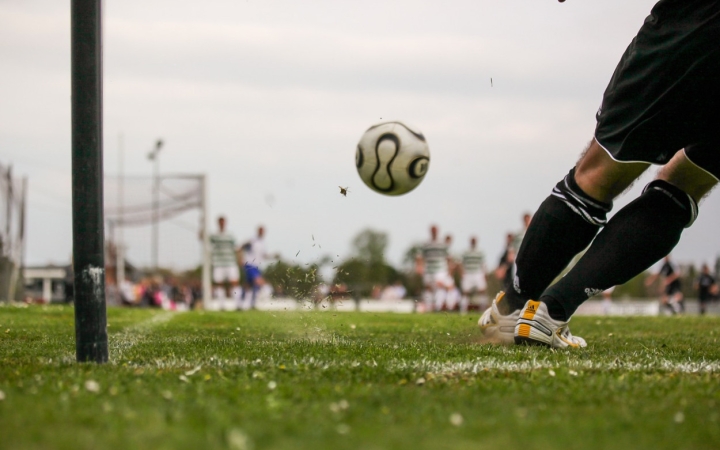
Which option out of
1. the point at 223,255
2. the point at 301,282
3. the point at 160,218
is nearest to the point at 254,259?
the point at 223,255

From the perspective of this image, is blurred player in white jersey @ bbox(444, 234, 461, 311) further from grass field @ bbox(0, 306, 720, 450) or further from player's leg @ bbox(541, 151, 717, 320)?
grass field @ bbox(0, 306, 720, 450)

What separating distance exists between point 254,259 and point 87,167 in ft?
48.7

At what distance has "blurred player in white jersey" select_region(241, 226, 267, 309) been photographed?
18.3 meters

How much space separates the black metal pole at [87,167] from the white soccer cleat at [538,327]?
2.30 m

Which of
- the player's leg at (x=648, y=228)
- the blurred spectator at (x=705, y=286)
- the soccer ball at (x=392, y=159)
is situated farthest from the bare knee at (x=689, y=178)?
the blurred spectator at (x=705, y=286)

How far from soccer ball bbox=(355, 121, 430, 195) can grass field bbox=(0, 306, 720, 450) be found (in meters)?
1.23

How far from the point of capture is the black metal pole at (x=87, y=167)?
Result: 335 centimetres

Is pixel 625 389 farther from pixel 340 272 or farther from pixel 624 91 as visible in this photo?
pixel 340 272

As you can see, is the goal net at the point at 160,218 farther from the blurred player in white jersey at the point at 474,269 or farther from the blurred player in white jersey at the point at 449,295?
the blurred player in white jersey at the point at 474,269

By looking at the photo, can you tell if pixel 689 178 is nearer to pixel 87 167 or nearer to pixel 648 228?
pixel 648 228

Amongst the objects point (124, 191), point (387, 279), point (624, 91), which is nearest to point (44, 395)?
point (624, 91)

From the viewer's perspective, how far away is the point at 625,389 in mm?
2861

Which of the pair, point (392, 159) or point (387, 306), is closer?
point (392, 159)

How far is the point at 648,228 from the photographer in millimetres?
4355
